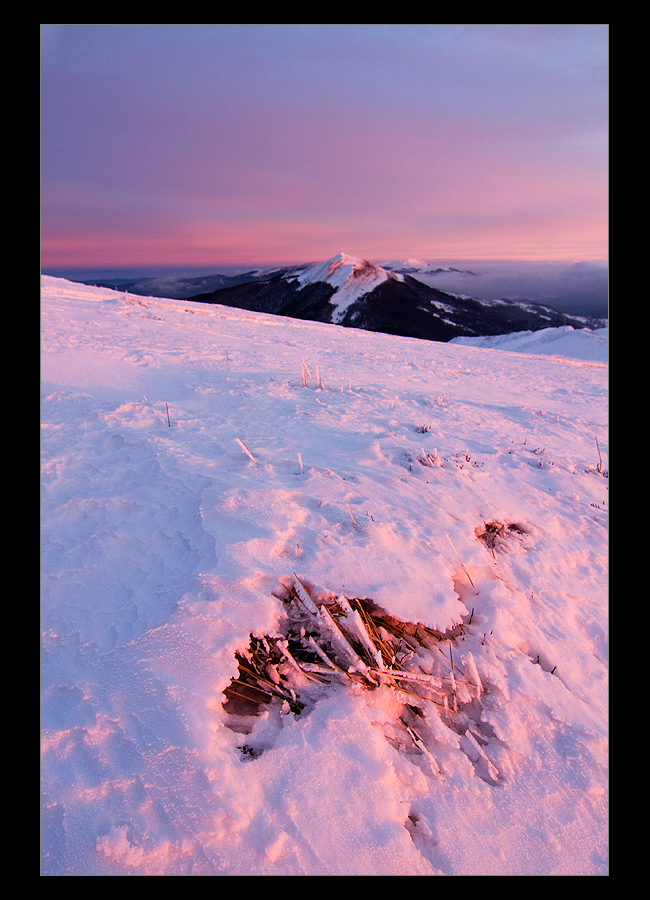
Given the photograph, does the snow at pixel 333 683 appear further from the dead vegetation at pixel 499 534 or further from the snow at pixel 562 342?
the snow at pixel 562 342

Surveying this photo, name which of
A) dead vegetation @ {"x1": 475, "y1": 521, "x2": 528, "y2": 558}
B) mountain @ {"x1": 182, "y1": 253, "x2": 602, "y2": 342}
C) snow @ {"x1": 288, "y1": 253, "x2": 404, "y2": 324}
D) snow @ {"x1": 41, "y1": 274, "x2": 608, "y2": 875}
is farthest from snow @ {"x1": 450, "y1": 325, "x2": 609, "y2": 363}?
snow @ {"x1": 288, "y1": 253, "x2": 404, "y2": 324}

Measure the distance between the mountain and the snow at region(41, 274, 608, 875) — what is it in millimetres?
90689

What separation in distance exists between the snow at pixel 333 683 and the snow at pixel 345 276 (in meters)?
101

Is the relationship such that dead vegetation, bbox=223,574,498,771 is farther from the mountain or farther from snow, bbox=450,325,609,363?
the mountain

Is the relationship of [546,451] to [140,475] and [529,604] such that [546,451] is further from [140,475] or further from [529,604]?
[140,475]

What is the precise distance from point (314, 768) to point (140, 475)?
105 inches

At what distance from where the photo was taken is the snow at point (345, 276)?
105 meters

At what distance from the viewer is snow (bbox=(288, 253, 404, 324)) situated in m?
105

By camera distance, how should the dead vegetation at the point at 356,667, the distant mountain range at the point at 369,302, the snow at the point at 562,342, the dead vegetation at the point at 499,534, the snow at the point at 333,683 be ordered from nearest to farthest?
the snow at the point at 333,683 < the dead vegetation at the point at 356,667 < the dead vegetation at the point at 499,534 < the snow at the point at 562,342 < the distant mountain range at the point at 369,302

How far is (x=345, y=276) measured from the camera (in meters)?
112

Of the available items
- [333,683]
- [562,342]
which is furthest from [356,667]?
[562,342]

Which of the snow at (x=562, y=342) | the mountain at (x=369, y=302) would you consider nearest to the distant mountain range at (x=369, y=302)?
the mountain at (x=369, y=302)

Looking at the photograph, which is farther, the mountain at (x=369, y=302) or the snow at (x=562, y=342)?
the mountain at (x=369, y=302)

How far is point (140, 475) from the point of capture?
3697 millimetres
